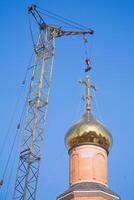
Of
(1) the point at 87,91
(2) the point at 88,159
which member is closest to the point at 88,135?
(2) the point at 88,159

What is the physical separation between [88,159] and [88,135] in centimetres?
85

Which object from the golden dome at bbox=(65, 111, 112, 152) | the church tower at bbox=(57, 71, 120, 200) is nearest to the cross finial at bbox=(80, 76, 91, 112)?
the church tower at bbox=(57, 71, 120, 200)

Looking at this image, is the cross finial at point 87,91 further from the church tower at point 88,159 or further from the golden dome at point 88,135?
the golden dome at point 88,135

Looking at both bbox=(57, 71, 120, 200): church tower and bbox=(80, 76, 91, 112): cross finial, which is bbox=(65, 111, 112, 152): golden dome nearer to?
bbox=(57, 71, 120, 200): church tower

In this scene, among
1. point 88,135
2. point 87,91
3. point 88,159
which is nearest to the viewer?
point 88,159

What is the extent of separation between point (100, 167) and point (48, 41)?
1754 cm

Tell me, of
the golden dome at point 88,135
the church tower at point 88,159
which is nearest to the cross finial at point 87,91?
the church tower at point 88,159

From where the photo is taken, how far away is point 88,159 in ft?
44.4

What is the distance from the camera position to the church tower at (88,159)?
12242mm

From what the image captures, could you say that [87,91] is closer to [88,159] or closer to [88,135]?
[88,135]

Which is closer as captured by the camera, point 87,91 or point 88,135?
point 88,135

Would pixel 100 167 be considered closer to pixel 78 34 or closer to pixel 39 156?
pixel 39 156

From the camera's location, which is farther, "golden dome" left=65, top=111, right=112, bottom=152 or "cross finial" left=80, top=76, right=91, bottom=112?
"cross finial" left=80, top=76, right=91, bottom=112

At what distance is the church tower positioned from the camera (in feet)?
40.2
